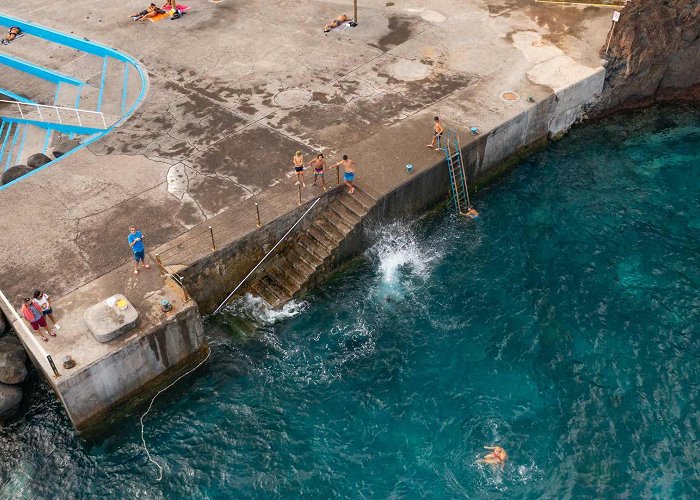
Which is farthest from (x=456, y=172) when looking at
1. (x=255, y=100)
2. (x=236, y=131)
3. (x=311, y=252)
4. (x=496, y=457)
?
(x=496, y=457)

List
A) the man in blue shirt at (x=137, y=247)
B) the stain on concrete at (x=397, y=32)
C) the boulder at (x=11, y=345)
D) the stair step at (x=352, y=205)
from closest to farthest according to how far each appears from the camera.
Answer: the man in blue shirt at (x=137, y=247) → the boulder at (x=11, y=345) → the stair step at (x=352, y=205) → the stain on concrete at (x=397, y=32)

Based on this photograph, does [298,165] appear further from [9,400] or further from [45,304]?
[9,400]

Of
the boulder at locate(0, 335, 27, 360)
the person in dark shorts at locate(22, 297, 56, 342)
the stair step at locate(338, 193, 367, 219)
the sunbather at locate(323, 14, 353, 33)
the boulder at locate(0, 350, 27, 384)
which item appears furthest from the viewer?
the sunbather at locate(323, 14, 353, 33)

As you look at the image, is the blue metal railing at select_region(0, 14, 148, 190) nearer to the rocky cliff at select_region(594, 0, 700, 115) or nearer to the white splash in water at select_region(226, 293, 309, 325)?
the white splash in water at select_region(226, 293, 309, 325)

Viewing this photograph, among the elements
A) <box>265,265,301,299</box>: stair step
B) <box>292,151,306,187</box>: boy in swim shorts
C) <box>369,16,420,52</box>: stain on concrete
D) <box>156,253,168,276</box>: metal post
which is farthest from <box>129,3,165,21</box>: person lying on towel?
<box>156,253,168,276</box>: metal post

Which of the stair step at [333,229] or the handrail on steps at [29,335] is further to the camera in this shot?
the stair step at [333,229]

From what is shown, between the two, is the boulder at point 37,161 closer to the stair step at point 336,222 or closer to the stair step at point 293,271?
the stair step at point 293,271

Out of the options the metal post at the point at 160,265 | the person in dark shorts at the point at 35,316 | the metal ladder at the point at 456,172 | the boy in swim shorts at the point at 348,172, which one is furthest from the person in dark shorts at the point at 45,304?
the metal ladder at the point at 456,172
